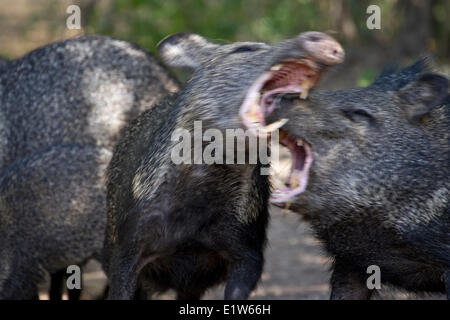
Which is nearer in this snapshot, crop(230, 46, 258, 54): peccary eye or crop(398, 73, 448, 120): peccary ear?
crop(230, 46, 258, 54): peccary eye

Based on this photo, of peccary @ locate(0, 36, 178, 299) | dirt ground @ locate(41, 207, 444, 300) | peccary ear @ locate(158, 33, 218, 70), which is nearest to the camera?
peccary ear @ locate(158, 33, 218, 70)

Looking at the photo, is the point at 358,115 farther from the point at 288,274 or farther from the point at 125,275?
the point at 288,274

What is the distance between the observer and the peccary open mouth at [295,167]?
12.9 feet

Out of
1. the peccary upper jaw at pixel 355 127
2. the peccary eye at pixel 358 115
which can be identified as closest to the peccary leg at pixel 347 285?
the peccary upper jaw at pixel 355 127

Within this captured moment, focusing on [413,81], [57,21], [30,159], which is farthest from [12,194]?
[57,21]

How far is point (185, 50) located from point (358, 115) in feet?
3.30

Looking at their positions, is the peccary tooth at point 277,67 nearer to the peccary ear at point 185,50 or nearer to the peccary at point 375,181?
the peccary at point 375,181

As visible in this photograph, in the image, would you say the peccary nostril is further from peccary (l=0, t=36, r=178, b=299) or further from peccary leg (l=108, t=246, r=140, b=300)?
peccary (l=0, t=36, r=178, b=299)

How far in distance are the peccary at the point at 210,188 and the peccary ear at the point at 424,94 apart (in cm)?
65

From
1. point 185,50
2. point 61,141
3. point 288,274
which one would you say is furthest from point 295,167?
point 61,141

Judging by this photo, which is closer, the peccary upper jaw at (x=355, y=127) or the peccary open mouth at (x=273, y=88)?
the peccary open mouth at (x=273, y=88)

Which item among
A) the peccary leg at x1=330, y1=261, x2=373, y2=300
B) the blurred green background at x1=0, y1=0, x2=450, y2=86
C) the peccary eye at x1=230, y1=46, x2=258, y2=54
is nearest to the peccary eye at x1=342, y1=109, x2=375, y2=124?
the peccary eye at x1=230, y1=46, x2=258, y2=54

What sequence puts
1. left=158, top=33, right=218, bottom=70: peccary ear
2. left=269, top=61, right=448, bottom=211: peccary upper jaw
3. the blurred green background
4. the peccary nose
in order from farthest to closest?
the blurred green background → left=158, top=33, right=218, bottom=70: peccary ear → left=269, top=61, right=448, bottom=211: peccary upper jaw → the peccary nose

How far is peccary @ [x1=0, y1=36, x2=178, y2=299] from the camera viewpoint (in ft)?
17.1
